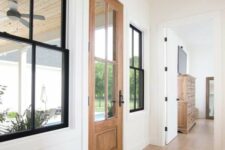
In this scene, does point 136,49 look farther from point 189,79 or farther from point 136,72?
point 189,79

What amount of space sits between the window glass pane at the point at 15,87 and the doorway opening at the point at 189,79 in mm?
3078

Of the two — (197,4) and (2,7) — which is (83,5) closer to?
(2,7)

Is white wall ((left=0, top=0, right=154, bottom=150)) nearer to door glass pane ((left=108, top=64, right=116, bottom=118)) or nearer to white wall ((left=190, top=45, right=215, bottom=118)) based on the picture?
door glass pane ((left=108, top=64, right=116, bottom=118))

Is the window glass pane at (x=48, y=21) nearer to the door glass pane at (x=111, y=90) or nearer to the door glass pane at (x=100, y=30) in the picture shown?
the door glass pane at (x=100, y=30)

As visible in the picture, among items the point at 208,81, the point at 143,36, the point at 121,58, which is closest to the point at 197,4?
the point at 143,36

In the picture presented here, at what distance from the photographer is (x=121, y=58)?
10.4 feet

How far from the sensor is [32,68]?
1821 millimetres

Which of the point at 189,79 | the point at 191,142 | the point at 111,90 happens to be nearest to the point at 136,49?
the point at 111,90

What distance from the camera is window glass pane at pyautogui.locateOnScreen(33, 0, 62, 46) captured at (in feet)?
6.30

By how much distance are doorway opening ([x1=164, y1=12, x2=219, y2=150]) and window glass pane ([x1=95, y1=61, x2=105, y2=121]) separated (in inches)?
76.8

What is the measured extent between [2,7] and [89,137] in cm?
163

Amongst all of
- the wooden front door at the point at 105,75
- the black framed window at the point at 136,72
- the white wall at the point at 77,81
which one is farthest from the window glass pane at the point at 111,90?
the black framed window at the point at 136,72

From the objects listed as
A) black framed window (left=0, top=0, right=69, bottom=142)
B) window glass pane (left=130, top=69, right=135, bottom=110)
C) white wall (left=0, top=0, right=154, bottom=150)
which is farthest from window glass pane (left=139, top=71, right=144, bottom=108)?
black framed window (left=0, top=0, right=69, bottom=142)

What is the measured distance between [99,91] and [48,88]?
806mm
